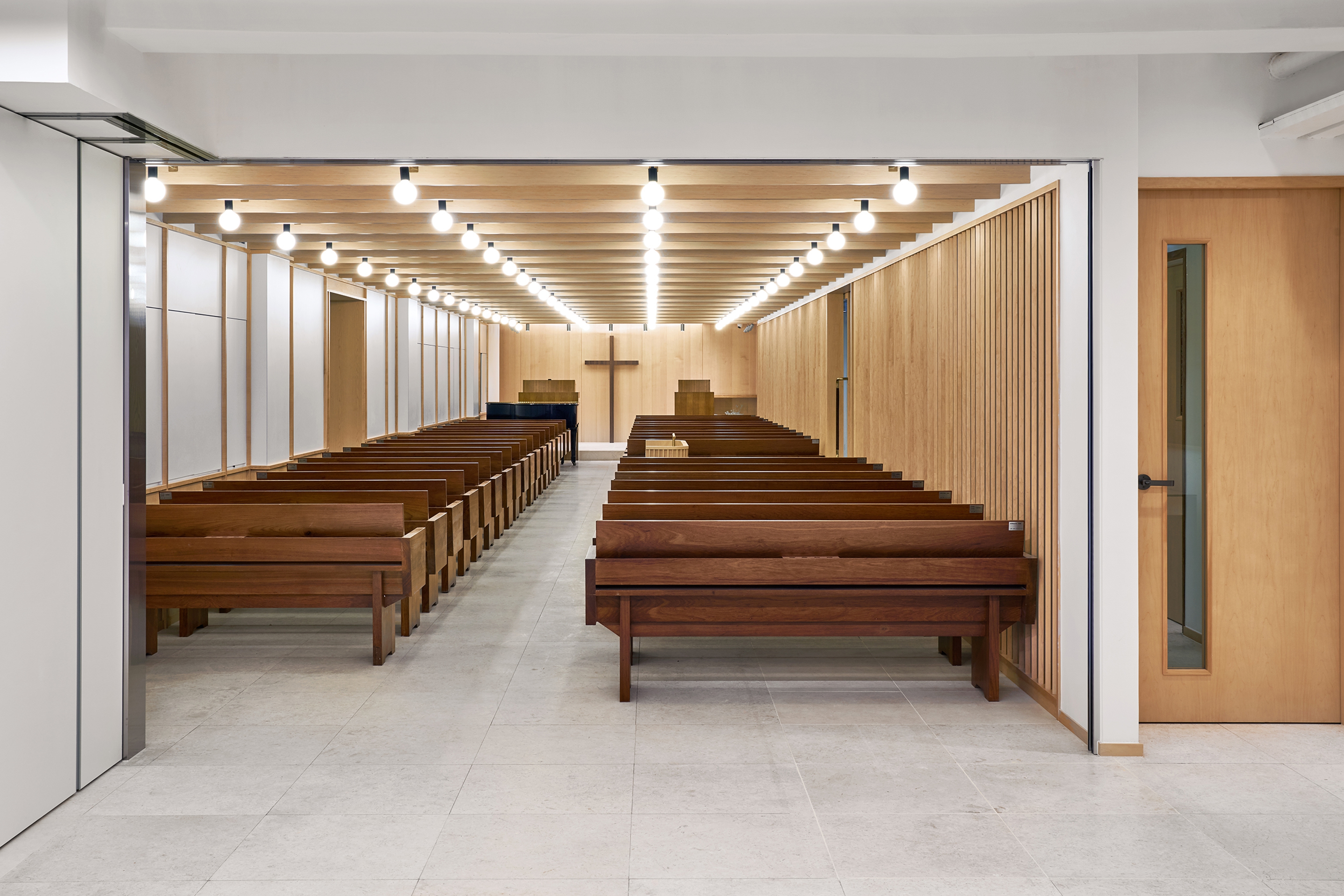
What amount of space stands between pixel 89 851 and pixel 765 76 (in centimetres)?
335

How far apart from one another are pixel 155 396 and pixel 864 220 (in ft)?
14.3

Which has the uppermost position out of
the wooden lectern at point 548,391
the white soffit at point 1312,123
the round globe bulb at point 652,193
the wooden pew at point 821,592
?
the white soffit at point 1312,123

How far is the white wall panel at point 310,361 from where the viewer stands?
8.80 meters

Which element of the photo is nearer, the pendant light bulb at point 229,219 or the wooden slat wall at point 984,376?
the wooden slat wall at point 984,376

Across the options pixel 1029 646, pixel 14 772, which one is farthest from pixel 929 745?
pixel 14 772

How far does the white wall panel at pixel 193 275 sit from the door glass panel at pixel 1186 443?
5680 millimetres

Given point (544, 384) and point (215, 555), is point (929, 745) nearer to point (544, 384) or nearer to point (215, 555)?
point (215, 555)

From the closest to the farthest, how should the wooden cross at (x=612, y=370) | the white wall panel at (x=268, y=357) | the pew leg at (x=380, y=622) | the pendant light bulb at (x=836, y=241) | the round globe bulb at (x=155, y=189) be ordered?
the round globe bulb at (x=155, y=189), the pew leg at (x=380, y=622), the pendant light bulb at (x=836, y=241), the white wall panel at (x=268, y=357), the wooden cross at (x=612, y=370)

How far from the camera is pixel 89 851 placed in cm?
298

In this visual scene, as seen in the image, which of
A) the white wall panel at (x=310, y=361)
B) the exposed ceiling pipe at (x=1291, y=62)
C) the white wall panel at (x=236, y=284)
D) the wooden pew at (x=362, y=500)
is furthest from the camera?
the white wall panel at (x=310, y=361)

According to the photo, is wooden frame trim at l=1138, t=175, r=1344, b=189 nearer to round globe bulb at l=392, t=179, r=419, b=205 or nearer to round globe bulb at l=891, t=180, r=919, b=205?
round globe bulb at l=891, t=180, r=919, b=205

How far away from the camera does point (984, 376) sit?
529 centimetres

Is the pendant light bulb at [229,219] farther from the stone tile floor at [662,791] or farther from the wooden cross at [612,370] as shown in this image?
the wooden cross at [612,370]

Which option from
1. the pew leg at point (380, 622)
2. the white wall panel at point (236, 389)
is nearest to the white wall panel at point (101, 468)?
the pew leg at point (380, 622)
